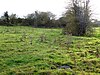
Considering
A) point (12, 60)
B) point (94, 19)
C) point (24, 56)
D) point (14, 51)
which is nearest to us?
point (12, 60)

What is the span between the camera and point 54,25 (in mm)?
68250

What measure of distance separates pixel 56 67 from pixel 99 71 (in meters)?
2.41

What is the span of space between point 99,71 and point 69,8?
109 ft

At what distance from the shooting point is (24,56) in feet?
59.0

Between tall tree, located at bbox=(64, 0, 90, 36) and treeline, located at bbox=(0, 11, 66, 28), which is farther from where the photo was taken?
treeline, located at bbox=(0, 11, 66, 28)

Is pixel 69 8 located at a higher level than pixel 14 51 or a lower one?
higher

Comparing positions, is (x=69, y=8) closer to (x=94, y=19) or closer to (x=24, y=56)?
(x=94, y=19)

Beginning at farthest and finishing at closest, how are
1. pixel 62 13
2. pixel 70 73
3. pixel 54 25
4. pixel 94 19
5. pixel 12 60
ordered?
pixel 54 25, pixel 62 13, pixel 94 19, pixel 12 60, pixel 70 73

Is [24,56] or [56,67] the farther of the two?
[24,56]

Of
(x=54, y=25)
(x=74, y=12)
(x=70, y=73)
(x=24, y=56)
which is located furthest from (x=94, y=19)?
(x=70, y=73)

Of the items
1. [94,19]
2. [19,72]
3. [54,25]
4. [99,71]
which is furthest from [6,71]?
Answer: [54,25]

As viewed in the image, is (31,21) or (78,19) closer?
(78,19)

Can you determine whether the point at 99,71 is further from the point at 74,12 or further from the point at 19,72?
the point at 74,12

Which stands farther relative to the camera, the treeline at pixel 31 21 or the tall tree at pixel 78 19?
the treeline at pixel 31 21
